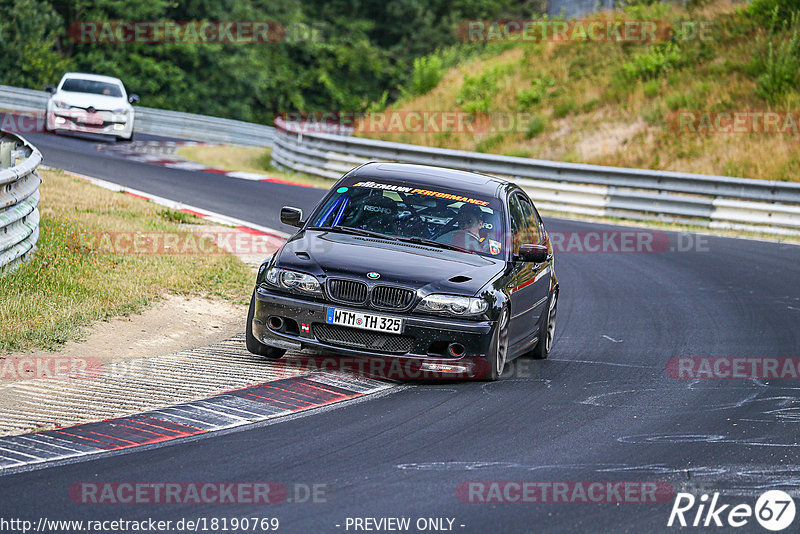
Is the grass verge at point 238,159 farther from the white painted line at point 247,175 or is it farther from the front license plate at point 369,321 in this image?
the front license plate at point 369,321

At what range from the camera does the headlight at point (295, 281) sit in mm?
8398

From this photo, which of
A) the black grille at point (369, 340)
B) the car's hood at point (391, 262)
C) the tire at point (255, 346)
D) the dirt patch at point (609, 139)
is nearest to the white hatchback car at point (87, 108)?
the dirt patch at point (609, 139)

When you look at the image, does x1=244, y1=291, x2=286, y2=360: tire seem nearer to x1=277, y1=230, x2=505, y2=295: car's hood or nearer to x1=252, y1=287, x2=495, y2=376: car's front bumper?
x1=252, y1=287, x2=495, y2=376: car's front bumper

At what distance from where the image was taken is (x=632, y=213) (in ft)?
75.8

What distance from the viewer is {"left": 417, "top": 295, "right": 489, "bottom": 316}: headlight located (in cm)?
830

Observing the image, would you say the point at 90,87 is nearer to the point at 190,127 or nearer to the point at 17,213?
the point at 190,127

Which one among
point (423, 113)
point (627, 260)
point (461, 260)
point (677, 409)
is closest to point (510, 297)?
point (461, 260)

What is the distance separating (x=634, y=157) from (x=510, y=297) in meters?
19.8

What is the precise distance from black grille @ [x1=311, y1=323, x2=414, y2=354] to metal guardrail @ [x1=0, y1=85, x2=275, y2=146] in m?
31.7

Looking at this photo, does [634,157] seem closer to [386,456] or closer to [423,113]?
[423,113]

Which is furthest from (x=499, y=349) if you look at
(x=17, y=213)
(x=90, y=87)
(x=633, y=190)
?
(x=90, y=87)

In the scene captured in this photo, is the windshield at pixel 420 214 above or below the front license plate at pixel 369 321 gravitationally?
above

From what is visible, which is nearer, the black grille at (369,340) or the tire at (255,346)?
the black grille at (369,340)

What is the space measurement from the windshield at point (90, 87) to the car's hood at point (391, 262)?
71.1 feet
